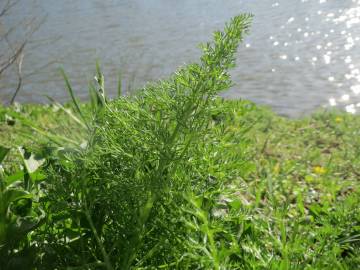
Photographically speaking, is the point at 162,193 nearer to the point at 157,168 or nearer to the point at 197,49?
the point at 157,168

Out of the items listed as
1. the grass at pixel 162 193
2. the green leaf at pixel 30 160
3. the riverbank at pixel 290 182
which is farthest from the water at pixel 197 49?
the grass at pixel 162 193

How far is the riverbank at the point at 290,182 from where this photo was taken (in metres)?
1.53

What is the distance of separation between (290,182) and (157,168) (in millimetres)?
2278

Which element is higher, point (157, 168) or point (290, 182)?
point (157, 168)

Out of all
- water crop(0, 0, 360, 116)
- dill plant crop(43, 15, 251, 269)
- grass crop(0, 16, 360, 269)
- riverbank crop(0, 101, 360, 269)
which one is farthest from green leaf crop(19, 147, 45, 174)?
water crop(0, 0, 360, 116)

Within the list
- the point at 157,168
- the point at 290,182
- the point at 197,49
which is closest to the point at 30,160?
the point at 157,168

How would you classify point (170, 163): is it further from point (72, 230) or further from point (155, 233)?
point (72, 230)

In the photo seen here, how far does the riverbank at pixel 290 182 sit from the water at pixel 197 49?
6.75 feet

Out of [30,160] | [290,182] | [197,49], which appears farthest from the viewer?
[197,49]

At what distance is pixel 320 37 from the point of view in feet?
36.2

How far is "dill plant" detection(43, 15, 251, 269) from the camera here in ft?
4.72

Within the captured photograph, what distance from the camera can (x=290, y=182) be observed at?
3.59 metres

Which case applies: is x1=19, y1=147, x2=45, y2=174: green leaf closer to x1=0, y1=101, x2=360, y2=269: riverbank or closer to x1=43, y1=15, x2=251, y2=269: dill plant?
x1=0, y1=101, x2=360, y2=269: riverbank

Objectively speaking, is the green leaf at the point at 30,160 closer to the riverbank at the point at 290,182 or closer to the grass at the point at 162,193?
the riverbank at the point at 290,182
